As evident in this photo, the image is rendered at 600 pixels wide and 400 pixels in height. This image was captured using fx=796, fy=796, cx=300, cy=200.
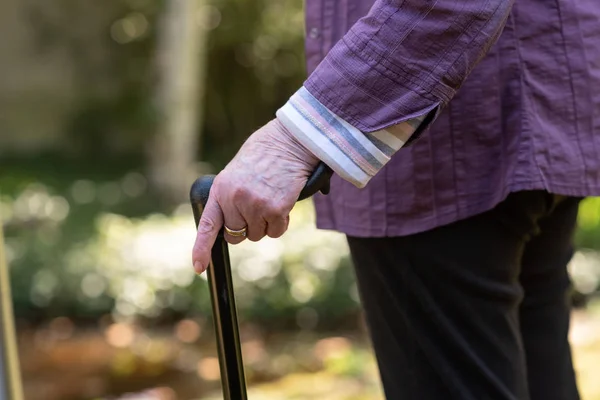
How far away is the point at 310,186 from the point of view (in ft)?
3.70

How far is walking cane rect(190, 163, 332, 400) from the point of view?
1173 millimetres

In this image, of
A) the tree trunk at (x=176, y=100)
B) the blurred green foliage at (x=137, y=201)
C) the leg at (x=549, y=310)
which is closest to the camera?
the leg at (x=549, y=310)

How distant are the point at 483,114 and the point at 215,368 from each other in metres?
3.42

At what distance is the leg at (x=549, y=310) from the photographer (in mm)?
1438

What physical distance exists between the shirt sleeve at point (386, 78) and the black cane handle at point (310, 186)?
18mm

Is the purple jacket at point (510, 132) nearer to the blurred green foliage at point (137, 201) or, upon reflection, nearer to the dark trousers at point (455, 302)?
the dark trousers at point (455, 302)

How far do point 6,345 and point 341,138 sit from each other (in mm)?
873

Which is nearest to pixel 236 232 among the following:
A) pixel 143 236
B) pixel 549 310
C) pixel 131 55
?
pixel 549 310

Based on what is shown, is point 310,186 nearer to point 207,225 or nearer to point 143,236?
point 207,225

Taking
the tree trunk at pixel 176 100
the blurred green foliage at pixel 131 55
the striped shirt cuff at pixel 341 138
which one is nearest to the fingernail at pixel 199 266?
the striped shirt cuff at pixel 341 138

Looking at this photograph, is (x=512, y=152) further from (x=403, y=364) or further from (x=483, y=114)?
(x=403, y=364)

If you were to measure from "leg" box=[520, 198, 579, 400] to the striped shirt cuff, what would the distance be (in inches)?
17.4

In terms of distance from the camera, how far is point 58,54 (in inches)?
424

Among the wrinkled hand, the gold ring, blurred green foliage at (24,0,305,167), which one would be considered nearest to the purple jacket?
the wrinkled hand
